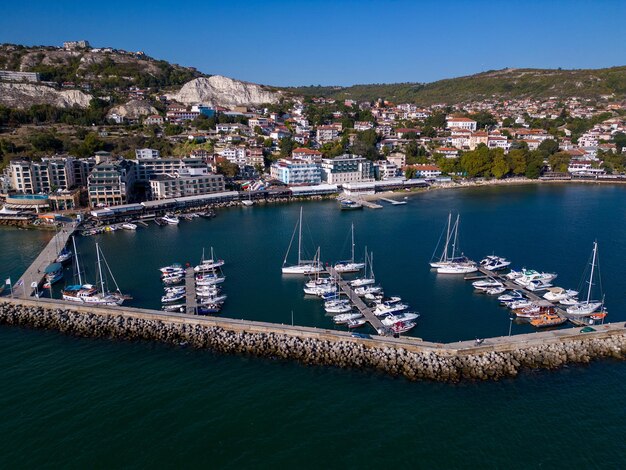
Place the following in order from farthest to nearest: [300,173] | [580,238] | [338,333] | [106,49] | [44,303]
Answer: [106,49] < [300,173] < [580,238] < [44,303] < [338,333]

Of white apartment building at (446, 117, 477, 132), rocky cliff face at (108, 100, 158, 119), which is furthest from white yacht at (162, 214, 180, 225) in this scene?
white apartment building at (446, 117, 477, 132)

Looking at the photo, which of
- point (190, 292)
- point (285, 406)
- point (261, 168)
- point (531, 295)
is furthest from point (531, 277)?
point (261, 168)

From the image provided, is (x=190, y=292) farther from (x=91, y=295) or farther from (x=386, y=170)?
(x=386, y=170)

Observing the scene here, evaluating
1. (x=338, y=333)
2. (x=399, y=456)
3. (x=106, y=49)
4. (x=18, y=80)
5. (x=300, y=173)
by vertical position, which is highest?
(x=106, y=49)

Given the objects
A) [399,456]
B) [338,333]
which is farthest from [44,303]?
[399,456]

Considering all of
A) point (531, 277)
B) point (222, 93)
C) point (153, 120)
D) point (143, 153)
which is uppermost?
point (222, 93)

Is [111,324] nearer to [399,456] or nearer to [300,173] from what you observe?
[399,456]

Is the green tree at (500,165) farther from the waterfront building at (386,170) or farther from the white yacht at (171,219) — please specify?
the white yacht at (171,219)
